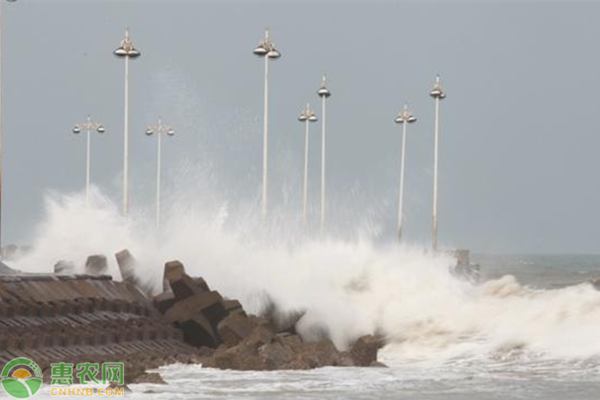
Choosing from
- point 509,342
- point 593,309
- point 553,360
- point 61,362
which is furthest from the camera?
point 593,309

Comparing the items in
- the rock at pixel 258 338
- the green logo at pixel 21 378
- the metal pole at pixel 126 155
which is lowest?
the green logo at pixel 21 378

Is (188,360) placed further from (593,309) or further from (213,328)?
(593,309)

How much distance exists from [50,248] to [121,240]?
7.12ft

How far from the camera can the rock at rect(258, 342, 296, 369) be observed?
21641 mm

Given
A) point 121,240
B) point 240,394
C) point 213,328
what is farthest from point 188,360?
point 121,240

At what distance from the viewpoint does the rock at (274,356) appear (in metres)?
21.6

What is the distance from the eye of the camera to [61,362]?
2045 cm

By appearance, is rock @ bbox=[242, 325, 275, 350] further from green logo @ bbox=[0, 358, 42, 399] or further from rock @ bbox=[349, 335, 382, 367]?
green logo @ bbox=[0, 358, 42, 399]

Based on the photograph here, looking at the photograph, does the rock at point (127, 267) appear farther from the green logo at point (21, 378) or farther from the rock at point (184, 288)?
the green logo at point (21, 378)

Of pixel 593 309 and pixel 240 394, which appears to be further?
pixel 593 309

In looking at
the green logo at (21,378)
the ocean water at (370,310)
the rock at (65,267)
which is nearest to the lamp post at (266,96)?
the ocean water at (370,310)

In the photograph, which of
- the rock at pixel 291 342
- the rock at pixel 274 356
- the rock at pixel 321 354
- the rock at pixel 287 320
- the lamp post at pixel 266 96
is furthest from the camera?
the lamp post at pixel 266 96

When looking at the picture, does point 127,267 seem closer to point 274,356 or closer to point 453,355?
point 453,355

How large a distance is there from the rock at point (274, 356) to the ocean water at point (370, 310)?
377 millimetres
